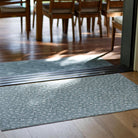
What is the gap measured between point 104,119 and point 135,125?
0.81 feet

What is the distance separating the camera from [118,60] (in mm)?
4199

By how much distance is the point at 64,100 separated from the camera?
2.98m

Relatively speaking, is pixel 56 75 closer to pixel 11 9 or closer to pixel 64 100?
pixel 64 100

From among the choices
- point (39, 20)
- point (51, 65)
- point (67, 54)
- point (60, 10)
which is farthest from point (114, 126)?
point (39, 20)

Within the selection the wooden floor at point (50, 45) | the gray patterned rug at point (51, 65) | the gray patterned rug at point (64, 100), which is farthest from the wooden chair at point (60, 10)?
the gray patterned rug at point (64, 100)

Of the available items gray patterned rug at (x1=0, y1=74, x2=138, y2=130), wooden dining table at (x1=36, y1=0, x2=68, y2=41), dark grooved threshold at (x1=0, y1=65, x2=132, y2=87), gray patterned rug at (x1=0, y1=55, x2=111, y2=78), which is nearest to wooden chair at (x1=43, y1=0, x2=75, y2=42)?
wooden dining table at (x1=36, y1=0, x2=68, y2=41)

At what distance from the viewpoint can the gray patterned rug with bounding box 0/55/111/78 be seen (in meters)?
3.78

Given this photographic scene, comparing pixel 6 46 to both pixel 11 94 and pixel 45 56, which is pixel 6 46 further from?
pixel 11 94

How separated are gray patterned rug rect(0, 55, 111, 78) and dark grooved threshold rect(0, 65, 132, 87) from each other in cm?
13

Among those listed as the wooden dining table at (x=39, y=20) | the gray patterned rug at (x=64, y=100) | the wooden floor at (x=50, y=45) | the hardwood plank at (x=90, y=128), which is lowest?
the hardwood plank at (x=90, y=128)

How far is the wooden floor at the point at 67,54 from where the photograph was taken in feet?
7.98

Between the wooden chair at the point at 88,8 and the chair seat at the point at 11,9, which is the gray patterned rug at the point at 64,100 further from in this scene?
the chair seat at the point at 11,9

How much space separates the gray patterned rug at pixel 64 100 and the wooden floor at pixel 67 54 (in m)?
0.10

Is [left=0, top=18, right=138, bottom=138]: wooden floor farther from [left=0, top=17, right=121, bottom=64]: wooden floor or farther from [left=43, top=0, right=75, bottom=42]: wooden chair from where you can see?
[left=43, top=0, right=75, bottom=42]: wooden chair
